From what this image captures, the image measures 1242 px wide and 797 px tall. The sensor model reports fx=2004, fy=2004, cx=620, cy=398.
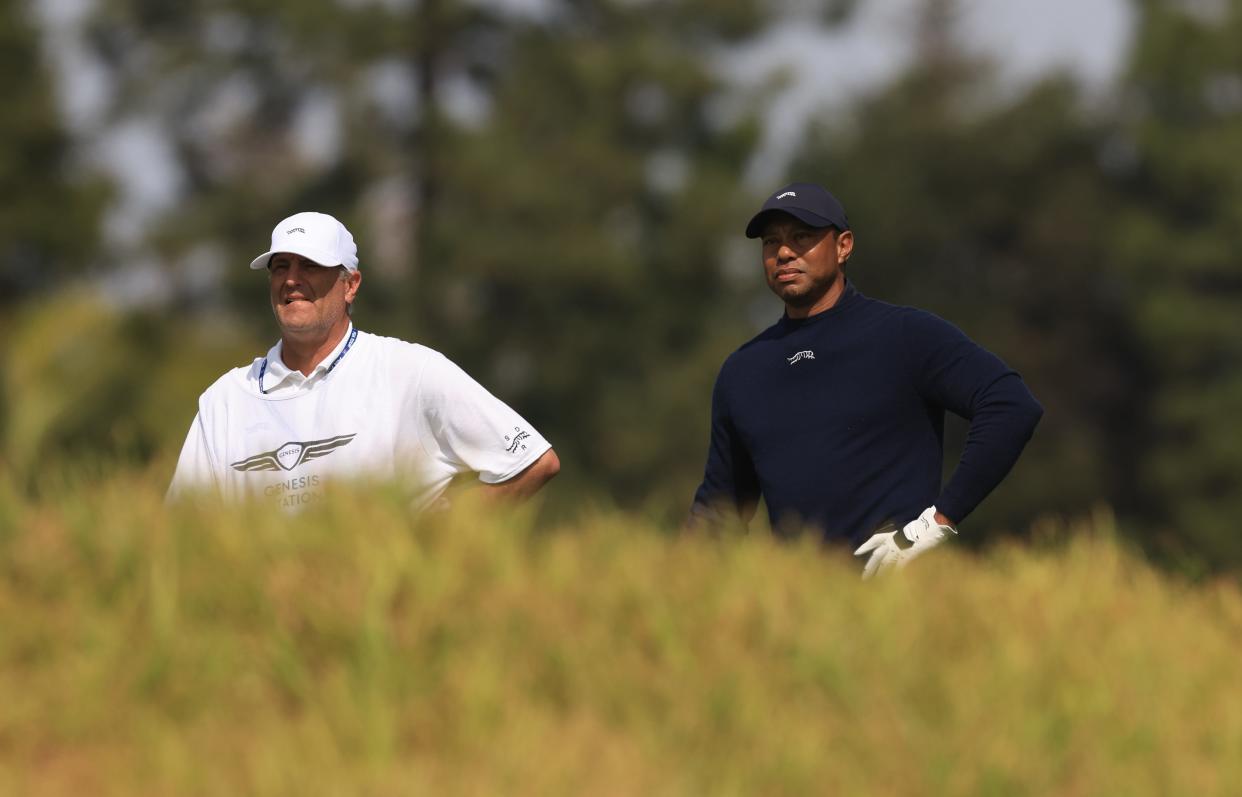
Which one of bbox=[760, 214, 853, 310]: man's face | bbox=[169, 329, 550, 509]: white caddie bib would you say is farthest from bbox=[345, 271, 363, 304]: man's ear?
bbox=[760, 214, 853, 310]: man's face

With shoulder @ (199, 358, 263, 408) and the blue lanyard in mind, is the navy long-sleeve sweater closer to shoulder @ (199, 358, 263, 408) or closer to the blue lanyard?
the blue lanyard

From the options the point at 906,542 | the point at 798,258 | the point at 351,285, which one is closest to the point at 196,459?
the point at 351,285

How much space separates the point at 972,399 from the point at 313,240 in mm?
2353

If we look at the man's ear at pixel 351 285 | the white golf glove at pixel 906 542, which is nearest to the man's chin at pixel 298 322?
the man's ear at pixel 351 285

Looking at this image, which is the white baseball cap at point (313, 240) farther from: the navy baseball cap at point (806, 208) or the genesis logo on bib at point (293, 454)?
the navy baseball cap at point (806, 208)

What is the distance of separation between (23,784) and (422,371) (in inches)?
112

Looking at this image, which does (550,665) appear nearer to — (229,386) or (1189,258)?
(229,386)

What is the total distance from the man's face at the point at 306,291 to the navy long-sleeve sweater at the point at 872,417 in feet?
4.94

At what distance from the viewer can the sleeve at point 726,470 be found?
7.55m

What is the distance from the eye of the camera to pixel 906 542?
257 inches

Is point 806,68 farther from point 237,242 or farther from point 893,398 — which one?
point 893,398

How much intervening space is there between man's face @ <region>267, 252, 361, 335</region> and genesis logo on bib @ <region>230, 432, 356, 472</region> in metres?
0.43

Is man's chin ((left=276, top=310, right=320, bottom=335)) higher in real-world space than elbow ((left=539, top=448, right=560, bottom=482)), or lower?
higher

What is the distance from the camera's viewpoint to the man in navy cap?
674 centimetres
